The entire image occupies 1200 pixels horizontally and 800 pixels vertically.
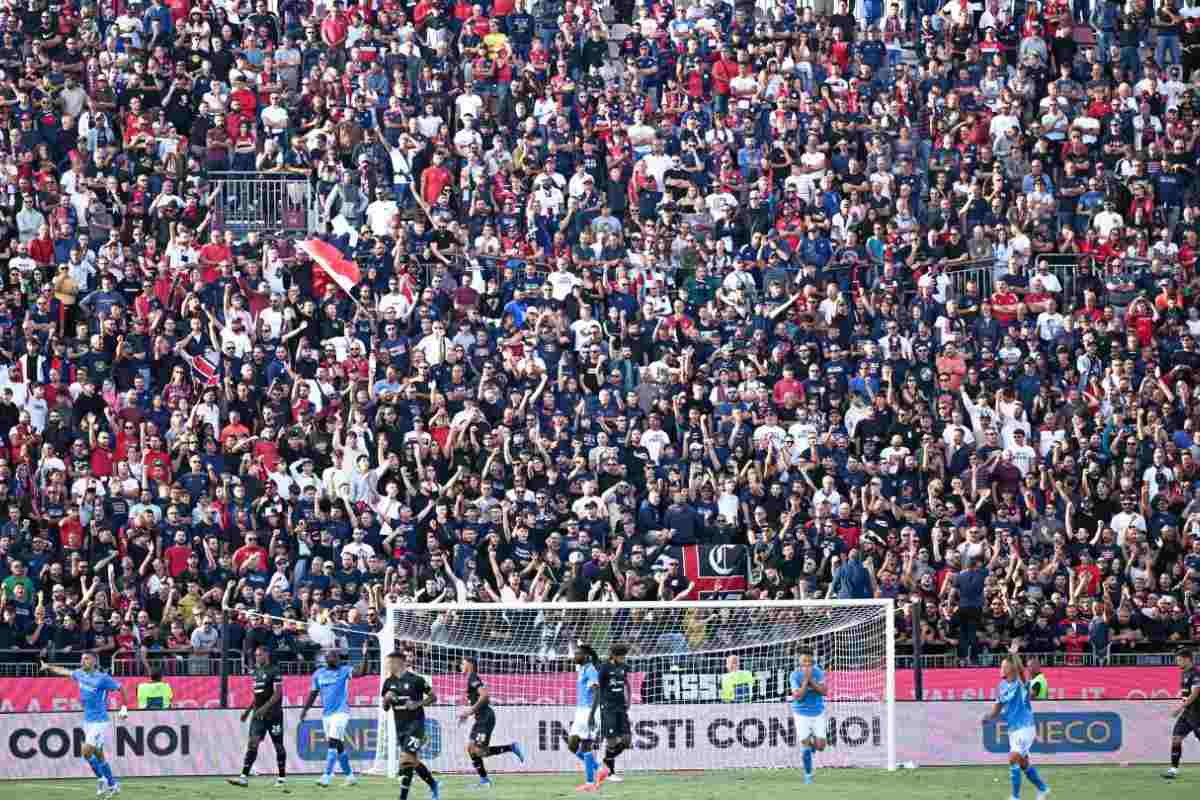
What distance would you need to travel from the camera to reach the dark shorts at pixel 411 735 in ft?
78.4

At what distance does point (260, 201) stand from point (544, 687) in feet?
33.7

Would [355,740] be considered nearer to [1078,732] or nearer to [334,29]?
[1078,732]

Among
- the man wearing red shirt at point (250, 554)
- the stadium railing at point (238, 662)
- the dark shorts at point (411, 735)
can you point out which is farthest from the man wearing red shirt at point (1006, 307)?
the dark shorts at point (411, 735)

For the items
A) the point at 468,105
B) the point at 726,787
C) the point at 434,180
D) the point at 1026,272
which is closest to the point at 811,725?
the point at 726,787

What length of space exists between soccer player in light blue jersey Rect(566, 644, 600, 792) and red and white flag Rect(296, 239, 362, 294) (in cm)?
899

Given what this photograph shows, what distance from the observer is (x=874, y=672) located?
95.4ft

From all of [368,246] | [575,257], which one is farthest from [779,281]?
[368,246]

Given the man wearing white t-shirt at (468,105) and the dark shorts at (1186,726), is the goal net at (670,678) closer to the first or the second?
the dark shorts at (1186,726)

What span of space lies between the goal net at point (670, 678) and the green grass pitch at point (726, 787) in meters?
0.51

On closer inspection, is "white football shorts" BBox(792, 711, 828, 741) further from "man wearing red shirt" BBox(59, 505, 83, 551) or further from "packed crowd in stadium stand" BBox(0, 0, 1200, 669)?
"man wearing red shirt" BBox(59, 505, 83, 551)

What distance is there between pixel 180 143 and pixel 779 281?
9494mm

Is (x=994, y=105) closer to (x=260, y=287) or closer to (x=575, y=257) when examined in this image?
(x=575, y=257)

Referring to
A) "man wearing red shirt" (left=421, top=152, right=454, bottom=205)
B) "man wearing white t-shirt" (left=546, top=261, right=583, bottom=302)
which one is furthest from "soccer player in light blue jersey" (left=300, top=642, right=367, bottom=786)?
"man wearing red shirt" (left=421, top=152, right=454, bottom=205)

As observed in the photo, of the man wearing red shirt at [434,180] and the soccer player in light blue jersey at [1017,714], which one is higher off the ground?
the man wearing red shirt at [434,180]
